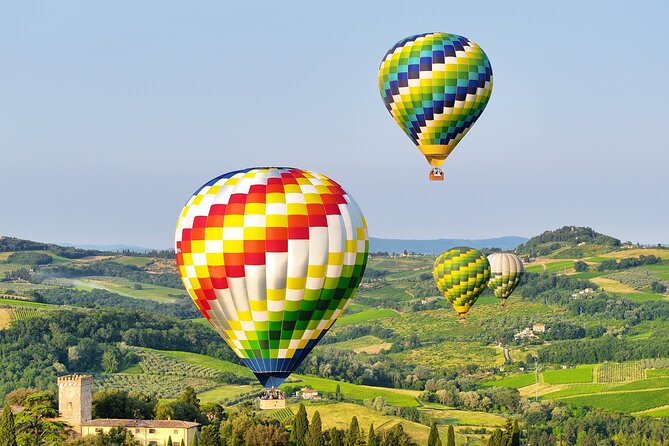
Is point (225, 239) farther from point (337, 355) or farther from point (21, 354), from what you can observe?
point (337, 355)

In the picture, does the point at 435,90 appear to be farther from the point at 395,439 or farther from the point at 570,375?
the point at 570,375

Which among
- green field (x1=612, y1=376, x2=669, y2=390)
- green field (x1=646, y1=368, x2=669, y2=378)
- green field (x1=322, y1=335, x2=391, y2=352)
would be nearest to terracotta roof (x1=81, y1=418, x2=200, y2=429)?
green field (x1=612, y1=376, x2=669, y2=390)

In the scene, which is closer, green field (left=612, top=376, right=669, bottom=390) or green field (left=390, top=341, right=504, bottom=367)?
green field (left=612, top=376, right=669, bottom=390)

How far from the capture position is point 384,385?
146 meters

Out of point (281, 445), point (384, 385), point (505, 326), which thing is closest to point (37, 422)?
point (281, 445)

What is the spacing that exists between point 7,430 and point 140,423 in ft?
33.6

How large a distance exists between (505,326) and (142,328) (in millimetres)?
50081

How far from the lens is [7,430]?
73.6 metres

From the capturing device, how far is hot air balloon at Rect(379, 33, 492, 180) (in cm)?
6600

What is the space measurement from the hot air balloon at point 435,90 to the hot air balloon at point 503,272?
3834 cm

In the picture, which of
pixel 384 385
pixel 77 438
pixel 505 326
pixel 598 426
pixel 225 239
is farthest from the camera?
pixel 505 326

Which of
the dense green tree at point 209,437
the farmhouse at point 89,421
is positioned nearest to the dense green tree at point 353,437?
the dense green tree at point 209,437

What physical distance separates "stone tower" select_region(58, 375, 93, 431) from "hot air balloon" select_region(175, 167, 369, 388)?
119 feet

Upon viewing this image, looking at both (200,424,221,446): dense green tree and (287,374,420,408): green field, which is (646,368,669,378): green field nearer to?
(287,374,420,408): green field
